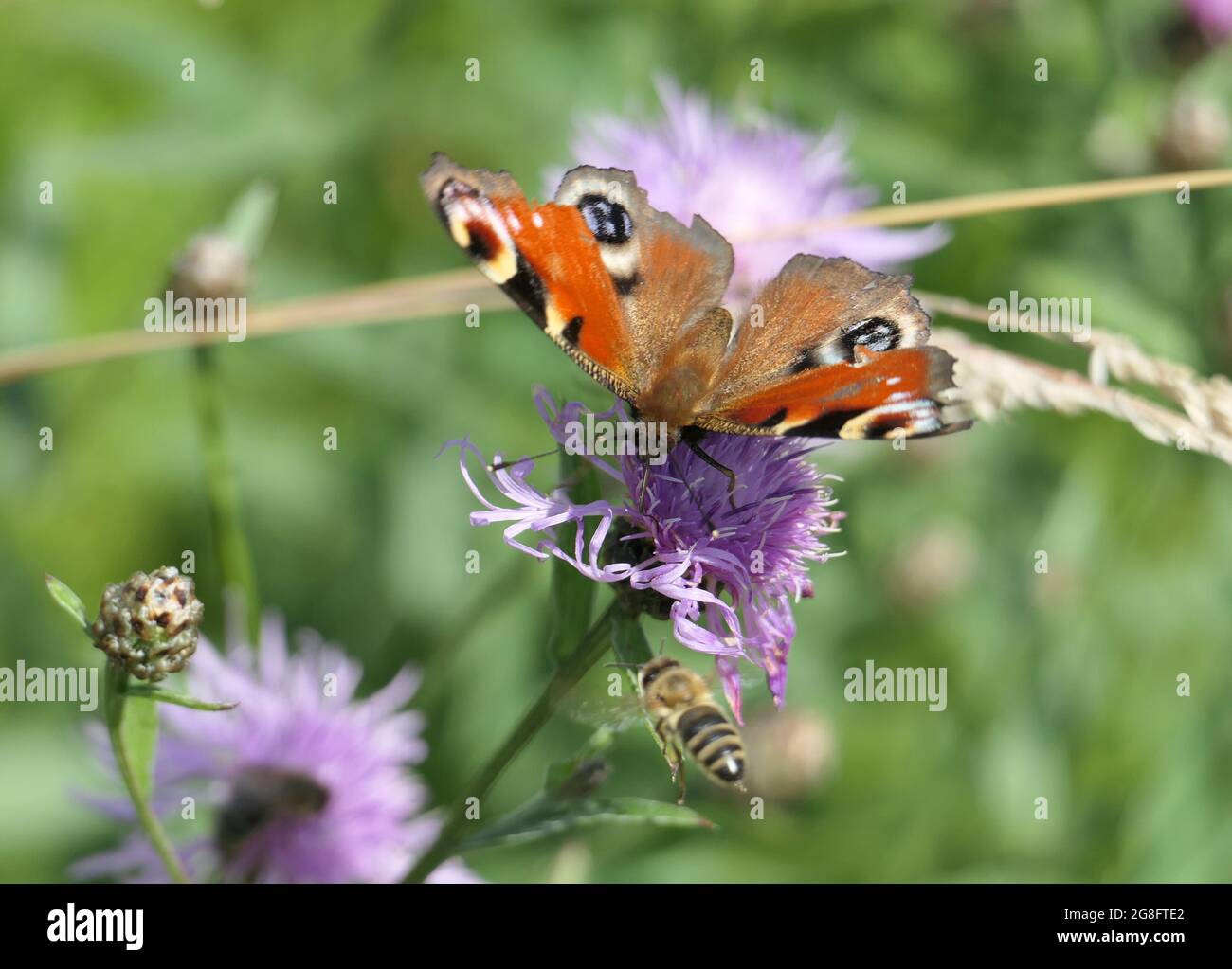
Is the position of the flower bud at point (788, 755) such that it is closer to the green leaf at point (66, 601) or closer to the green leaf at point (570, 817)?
the green leaf at point (570, 817)

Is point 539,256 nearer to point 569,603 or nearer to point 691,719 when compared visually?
point 569,603

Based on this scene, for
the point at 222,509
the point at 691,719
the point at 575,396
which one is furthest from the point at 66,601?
the point at 575,396

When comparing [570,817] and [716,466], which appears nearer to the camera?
[570,817]

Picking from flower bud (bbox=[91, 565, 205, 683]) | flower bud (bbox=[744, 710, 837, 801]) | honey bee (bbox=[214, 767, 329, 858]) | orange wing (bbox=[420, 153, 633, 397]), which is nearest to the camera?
flower bud (bbox=[91, 565, 205, 683])

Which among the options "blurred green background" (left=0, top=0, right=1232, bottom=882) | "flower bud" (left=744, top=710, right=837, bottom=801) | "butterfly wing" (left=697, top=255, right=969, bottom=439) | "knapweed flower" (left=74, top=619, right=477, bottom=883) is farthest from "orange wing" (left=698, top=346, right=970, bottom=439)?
"flower bud" (left=744, top=710, right=837, bottom=801)

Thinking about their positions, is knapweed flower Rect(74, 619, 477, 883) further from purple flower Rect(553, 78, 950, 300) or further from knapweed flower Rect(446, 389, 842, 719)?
purple flower Rect(553, 78, 950, 300)

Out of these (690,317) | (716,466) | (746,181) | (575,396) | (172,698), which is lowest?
(172,698)
